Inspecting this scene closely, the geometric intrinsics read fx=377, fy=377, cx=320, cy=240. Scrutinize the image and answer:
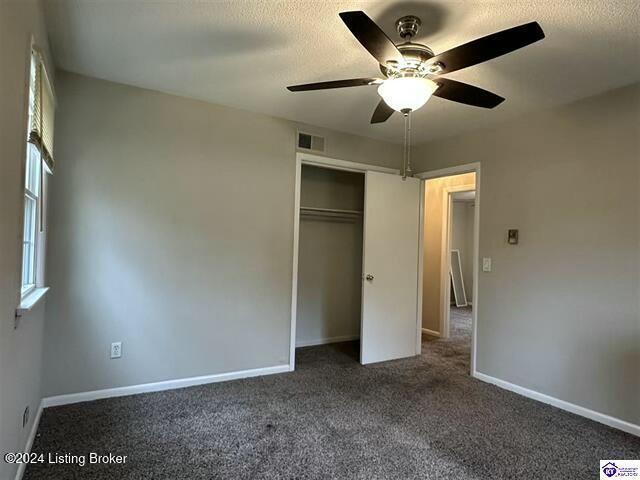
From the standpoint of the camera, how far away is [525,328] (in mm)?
3211

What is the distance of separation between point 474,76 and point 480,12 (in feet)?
2.47

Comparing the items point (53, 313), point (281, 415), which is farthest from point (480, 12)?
point (53, 313)

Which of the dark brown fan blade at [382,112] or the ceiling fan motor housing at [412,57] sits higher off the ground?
the ceiling fan motor housing at [412,57]

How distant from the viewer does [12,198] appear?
1.59 meters

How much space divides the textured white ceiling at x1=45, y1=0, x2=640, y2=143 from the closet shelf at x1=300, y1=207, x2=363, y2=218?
1457mm

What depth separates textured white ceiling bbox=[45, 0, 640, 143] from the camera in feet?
6.26

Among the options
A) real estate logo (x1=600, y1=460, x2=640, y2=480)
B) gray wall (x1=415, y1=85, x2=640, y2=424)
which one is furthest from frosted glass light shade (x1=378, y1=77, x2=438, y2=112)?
real estate logo (x1=600, y1=460, x2=640, y2=480)

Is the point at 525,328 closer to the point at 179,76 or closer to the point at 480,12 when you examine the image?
the point at 480,12

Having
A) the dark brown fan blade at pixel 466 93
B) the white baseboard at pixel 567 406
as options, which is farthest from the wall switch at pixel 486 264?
the dark brown fan blade at pixel 466 93

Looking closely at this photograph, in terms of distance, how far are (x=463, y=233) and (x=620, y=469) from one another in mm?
6564

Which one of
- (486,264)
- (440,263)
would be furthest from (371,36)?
(440,263)

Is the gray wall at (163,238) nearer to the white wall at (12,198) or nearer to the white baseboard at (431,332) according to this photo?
the white wall at (12,198)

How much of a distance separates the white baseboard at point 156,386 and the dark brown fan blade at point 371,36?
2777 millimetres

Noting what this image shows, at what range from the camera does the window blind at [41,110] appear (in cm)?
200
